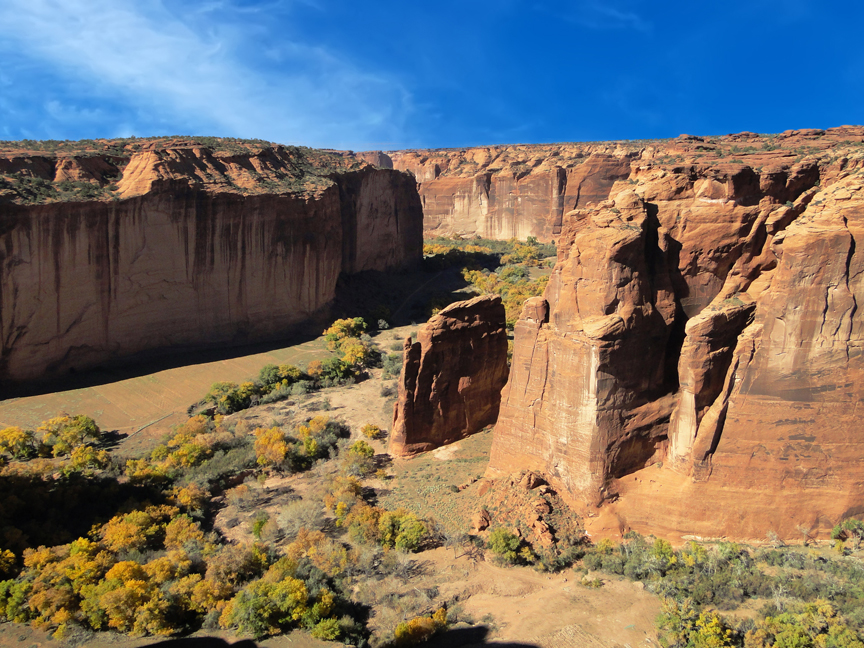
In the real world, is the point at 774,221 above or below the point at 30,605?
above

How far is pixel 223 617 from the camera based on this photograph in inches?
498

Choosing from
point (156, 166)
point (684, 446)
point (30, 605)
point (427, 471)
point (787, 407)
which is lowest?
point (30, 605)

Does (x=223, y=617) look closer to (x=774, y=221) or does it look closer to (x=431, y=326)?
(x=431, y=326)

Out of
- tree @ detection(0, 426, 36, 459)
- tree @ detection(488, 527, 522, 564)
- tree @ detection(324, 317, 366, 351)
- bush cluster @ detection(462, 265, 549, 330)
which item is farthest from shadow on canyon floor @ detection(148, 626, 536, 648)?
bush cluster @ detection(462, 265, 549, 330)

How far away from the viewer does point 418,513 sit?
16.6 meters

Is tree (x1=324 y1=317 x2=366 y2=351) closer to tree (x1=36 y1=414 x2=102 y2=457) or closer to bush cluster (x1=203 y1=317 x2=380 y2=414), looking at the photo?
bush cluster (x1=203 y1=317 x2=380 y2=414)

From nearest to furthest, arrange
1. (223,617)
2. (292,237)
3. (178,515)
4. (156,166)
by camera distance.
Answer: (223,617), (178,515), (156,166), (292,237)

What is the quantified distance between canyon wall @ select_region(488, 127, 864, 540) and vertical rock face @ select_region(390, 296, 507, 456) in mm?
4443

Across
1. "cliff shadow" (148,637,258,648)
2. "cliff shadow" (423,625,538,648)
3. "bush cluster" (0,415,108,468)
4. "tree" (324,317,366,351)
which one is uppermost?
"tree" (324,317,366,351)

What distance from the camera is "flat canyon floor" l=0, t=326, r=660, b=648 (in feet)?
39.4

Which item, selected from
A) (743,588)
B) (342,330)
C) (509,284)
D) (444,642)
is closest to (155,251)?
(342,330)

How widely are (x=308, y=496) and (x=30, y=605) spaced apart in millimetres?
7608

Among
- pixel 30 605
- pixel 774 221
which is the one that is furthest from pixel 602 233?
pixel 30 605

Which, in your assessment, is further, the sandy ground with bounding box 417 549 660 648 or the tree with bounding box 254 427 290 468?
the tree with bounding box 254 427 290 468
